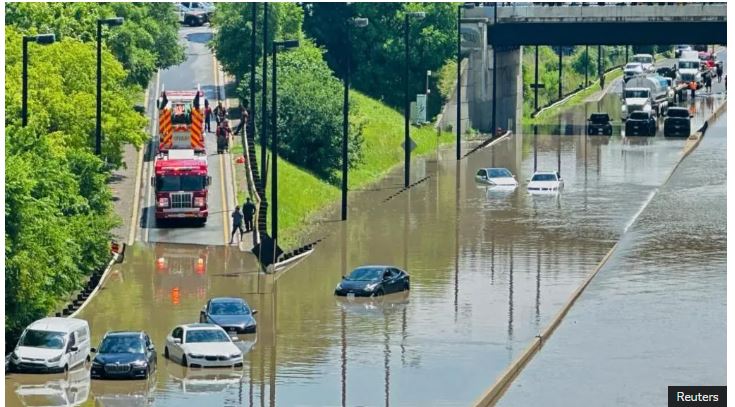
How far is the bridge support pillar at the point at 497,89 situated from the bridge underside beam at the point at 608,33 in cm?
183

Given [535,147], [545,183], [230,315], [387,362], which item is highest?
[535,147]

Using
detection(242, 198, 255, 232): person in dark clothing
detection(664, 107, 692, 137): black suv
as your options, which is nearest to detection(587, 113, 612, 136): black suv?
detection(664, 107, 692, 137): black suv

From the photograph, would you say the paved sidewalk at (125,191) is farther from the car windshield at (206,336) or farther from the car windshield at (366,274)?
the car windshield at (206,336)

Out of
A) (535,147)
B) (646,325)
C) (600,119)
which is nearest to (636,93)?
(600,119)

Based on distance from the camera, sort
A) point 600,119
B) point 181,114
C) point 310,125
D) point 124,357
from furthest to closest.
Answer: point 600,119, point 310,125, point 181,114, point 124,357

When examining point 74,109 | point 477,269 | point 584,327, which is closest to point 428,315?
point 584,327

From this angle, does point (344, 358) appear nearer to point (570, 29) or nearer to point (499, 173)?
point (499, 173)

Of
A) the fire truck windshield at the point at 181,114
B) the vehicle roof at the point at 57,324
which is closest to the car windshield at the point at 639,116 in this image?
the fire truck windshield at the point at 181,114

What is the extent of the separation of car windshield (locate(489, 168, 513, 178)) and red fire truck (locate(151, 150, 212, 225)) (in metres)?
23.5

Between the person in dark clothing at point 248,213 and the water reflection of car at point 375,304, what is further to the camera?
the person in dark clothing at point 248,213

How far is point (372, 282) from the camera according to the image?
196 feet

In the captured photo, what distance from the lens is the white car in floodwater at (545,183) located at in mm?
91125

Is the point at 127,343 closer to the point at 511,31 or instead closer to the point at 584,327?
the point at 584,327

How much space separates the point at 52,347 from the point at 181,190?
25.7 meters
